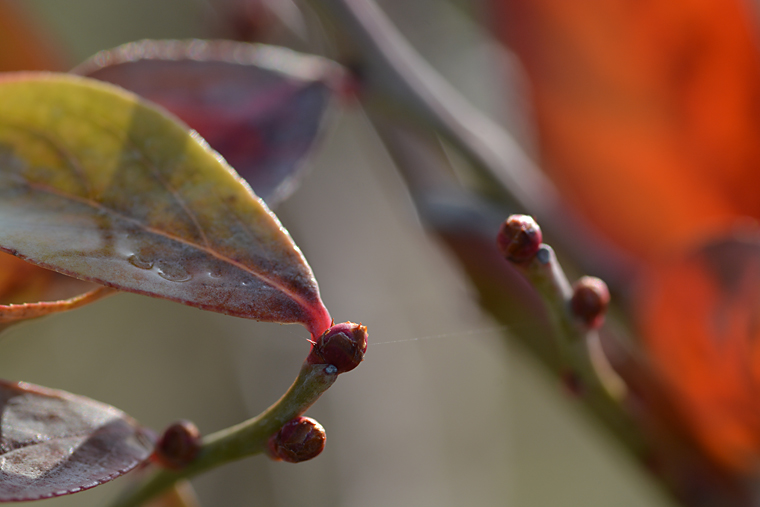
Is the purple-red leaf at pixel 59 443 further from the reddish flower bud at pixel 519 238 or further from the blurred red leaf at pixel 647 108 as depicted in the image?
the blurred red leaf at pixel 647 108

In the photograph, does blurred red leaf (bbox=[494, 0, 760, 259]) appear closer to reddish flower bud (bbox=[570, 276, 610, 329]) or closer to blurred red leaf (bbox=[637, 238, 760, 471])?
blurred red leaf (bbox=[637, 238, 760, 471])

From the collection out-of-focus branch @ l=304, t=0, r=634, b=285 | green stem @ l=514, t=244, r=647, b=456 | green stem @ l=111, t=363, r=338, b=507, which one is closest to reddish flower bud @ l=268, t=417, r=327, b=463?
green stem @ l=111, t=363, r=338, b=507

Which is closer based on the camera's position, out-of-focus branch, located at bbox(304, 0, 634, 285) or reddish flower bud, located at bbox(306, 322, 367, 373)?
reddish flower bud, located at bbox(306, 322, 367, 373)

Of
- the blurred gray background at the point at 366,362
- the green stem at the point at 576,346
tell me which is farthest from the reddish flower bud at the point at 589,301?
the blurred gray background at the point at 366,362

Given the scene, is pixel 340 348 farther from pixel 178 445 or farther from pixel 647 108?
pixel 647 108

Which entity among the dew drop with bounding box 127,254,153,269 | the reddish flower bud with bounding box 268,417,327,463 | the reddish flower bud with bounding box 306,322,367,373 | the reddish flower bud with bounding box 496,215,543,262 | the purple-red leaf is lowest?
the purple-red leaf

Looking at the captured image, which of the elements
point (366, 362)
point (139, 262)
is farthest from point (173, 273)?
point (366, 362)
